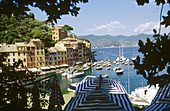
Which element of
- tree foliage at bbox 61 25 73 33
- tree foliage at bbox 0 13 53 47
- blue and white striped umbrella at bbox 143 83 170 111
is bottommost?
blue and white striped umbrella at bbox 143 83 170 111

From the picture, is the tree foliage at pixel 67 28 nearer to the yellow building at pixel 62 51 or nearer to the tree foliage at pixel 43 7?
the yellow building at pixel 62 51

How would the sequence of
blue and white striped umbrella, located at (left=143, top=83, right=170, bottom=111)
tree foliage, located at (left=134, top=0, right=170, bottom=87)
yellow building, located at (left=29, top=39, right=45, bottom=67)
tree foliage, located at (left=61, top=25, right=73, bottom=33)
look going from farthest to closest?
tree foliage, located at (left=61, top=25, right=73, bottom=33), yellow building, located at (left=29, top=39, right=45, bottom=67), blue and white striped umbrella, located at (left=143, top=83, right=170, bottom=111), tree foliage, located at (left=134, top=0, right=170, bottom=87)

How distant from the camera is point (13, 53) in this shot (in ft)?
123

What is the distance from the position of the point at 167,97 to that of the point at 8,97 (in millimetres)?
4693

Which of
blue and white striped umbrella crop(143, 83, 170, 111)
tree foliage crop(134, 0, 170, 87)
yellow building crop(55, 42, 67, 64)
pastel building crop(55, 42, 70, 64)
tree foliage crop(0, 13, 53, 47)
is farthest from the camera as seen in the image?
pastel building crop(55, 42, 70, 64)

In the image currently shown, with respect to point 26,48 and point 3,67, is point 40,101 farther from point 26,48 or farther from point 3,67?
point 26,48

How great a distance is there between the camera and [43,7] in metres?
2.26

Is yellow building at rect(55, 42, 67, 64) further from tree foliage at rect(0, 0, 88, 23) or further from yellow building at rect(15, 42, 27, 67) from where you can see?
tree foliage at rect(0, 0, 88, 23)

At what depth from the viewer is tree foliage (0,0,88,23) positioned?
216 centimetres

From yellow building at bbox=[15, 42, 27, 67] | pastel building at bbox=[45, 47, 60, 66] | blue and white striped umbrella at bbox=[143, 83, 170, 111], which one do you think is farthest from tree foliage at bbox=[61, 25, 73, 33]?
blue and white striped umbrella at bbox=[143, 83, 170, 111]

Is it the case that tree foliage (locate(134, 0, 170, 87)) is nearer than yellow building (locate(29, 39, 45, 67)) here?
Yes

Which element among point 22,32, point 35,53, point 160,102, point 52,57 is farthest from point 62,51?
point 160,102

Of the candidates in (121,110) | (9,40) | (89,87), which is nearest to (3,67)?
(121,110)

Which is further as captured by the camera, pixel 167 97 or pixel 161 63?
pixel 167 97
